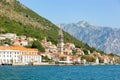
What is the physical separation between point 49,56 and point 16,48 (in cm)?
2082

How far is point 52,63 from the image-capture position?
179 meters

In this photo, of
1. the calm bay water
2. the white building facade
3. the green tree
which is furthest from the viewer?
the green tree

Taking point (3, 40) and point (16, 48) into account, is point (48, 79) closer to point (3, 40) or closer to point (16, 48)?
point (16, 48)

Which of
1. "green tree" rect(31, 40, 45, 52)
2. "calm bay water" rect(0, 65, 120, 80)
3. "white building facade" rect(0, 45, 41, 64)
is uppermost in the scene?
"green tree" rect(31, 40, 45, 52)

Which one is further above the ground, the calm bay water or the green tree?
the green tree

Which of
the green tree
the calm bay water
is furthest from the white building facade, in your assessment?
the calm bay water

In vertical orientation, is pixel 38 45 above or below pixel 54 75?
above

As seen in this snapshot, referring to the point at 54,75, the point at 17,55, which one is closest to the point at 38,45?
the point at 17,55

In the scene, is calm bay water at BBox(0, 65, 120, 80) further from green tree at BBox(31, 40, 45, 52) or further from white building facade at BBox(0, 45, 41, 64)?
green tree at BBox(31, 40, 45, 52)

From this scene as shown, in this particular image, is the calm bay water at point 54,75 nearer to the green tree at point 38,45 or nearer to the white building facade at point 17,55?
the white building facade at point 17,55

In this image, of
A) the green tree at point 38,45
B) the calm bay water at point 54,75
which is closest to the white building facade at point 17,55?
the green tree at point 38,45

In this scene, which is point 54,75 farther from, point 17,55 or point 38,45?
point 38,45

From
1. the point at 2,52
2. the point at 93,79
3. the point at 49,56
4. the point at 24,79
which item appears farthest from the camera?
the point at 49,56

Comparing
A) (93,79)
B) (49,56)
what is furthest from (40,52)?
(93,79)
